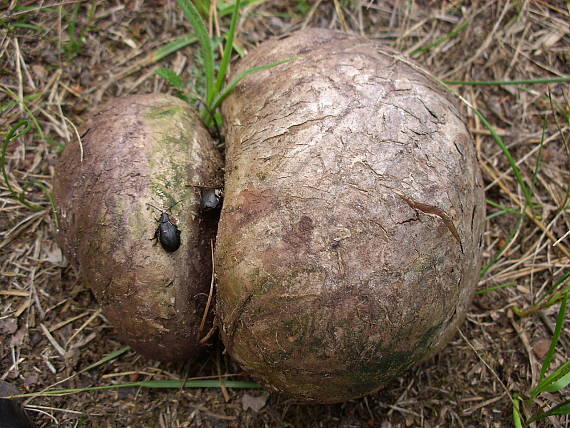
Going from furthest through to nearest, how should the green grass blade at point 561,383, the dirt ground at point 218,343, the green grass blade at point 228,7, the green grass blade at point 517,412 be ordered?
the green grass blade at point 228,7 < the dirt ground at point 218,343 < the green grass blade at point 517,412 < the green grass blade at point 561,383

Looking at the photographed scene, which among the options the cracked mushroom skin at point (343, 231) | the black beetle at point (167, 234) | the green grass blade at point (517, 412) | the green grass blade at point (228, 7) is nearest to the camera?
the cracked mushroom skin at point (343, 231)

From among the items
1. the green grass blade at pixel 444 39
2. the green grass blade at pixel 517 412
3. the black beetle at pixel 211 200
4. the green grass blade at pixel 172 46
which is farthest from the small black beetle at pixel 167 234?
the green grass blade at pixel 444 39

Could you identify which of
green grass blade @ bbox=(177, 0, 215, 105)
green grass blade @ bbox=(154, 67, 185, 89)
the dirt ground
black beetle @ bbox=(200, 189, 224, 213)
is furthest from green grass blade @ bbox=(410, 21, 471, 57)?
black beetle @ bbox=(200, 189, 224, 213)

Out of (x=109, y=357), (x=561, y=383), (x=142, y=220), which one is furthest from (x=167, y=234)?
(x=561, y=383)

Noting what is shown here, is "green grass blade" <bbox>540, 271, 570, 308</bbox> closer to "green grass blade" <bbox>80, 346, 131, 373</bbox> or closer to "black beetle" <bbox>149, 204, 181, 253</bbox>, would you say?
"black beetle" <bbox>149, 204, 181, 253</bbox>

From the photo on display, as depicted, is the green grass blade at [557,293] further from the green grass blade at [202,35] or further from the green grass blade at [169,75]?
the green grass blade at [169,75]

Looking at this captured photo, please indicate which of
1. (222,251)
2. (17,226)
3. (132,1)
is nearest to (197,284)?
(222,251)
